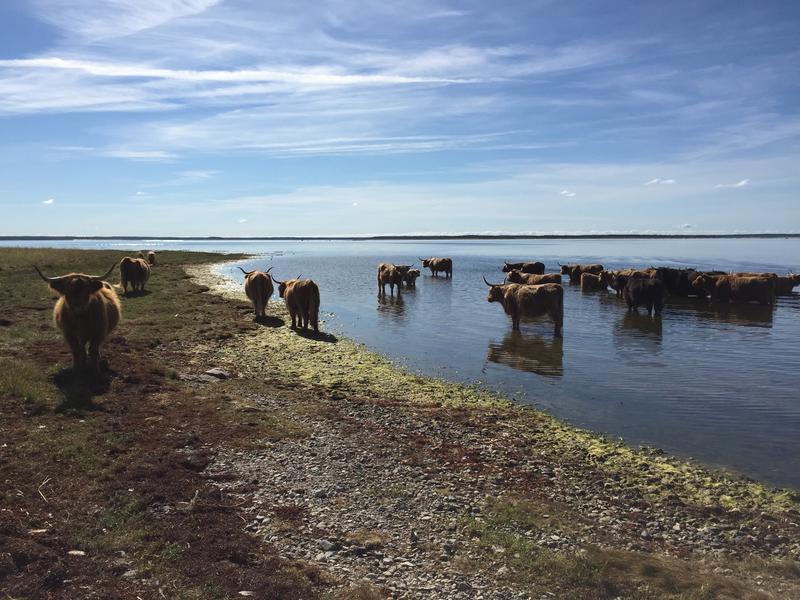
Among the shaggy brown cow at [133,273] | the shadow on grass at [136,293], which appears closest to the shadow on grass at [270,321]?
the shadow on grass at [136,293]

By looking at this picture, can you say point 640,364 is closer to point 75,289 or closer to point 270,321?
point 270,321

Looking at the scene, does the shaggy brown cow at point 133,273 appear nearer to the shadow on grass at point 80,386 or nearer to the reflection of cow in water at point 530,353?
the shadow on grass at point 80,386

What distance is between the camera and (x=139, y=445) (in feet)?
22.9

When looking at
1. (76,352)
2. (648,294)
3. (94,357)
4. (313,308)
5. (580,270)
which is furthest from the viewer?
(580,270)

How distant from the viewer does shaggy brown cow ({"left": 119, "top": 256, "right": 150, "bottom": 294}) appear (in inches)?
945

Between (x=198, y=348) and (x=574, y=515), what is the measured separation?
10.7 m

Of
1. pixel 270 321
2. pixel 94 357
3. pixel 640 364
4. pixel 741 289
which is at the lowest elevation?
pixel 640 364

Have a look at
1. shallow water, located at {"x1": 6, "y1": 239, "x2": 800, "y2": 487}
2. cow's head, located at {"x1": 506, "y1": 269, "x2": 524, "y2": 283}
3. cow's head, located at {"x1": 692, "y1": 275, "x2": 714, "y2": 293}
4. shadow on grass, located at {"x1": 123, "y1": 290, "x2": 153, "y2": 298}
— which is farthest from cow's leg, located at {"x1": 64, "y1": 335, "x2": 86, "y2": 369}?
cow's head, located at {"x1": 692, "y1": 275, "x2": 714, "y2": 293}

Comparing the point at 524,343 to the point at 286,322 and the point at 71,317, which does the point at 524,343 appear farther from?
the point at 71,317

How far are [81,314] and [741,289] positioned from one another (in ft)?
96.3

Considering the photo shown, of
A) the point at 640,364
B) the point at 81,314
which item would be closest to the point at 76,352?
the point at 81,314

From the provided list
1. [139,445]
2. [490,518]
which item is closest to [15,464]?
[139,445]

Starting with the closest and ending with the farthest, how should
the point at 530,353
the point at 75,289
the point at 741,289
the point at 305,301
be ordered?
the point at 75,289 → the point at 530,353 → the point at 305,301 → the point at 741,289

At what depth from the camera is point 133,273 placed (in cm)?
2441
